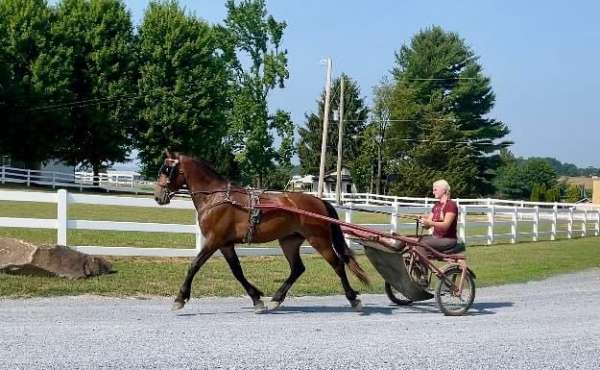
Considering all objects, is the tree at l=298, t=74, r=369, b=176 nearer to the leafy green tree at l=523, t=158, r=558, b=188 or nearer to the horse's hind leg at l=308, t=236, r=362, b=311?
the leafy green tree at l=523, t=158, r=558, b=188

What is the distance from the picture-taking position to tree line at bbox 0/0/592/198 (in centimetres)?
4888

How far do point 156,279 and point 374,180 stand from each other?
66011mm

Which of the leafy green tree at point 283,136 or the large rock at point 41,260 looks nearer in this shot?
the large rock at point 41,260

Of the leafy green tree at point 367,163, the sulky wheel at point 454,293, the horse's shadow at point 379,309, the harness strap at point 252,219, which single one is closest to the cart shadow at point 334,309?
the horse's shadow at point 379,309

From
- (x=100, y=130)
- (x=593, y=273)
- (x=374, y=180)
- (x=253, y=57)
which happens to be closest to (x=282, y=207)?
(x=593, y=273)

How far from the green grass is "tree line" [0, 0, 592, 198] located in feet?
116

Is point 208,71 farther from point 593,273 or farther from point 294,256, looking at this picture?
point 294,256

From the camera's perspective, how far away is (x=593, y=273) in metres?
17.2

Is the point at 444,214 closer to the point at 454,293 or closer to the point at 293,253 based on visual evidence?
the point at 454,293

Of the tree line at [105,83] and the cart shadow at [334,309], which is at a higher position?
the tree line at [105,83]

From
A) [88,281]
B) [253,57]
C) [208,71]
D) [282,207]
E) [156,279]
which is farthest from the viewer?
[253,57]

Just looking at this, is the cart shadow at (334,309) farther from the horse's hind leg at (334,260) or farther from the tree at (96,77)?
the tree at (96,77)

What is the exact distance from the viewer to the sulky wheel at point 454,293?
977 centimetres

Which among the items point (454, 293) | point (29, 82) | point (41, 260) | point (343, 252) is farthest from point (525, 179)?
point (41, 260)
